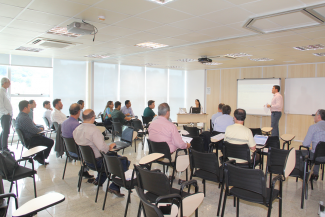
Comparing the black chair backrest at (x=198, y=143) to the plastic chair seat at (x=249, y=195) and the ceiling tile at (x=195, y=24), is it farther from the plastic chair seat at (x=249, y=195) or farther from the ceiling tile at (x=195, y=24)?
the ceiling tile at (x=195, y=24)

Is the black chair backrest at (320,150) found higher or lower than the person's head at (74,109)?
lower

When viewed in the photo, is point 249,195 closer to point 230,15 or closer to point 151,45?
point 230,15

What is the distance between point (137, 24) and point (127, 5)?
34.4 inches

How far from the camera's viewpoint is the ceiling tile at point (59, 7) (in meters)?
2.99

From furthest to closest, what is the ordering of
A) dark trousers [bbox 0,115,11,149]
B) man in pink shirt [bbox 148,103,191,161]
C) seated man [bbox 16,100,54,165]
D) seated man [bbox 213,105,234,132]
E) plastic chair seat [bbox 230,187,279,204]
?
dark trousers [bbox 0,115,11,149]
seated man [bbox 213,105,234,132]
seated man [bbox 16,100,54,165]
man in pink shirt [bbox 148,103,191,161]
plastic chair seat [bbox 230,187,279,204]

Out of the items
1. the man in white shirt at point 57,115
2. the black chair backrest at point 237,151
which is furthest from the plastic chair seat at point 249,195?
the man in white shirt at point 57,115

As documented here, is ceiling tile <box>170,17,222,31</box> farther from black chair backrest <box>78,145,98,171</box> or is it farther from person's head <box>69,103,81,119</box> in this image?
black chair backrest <box>78,145,98,171</box>

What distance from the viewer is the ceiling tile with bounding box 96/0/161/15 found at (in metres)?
2.97

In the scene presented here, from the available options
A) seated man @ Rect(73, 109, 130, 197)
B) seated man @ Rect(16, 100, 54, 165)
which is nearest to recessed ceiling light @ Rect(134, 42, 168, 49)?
seated man @ Rect(73, 109, 130, 197)

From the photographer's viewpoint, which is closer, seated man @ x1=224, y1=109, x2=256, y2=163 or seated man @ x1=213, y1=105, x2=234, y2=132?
seated man @ x1=224, y1=109, x2=256, y2=163

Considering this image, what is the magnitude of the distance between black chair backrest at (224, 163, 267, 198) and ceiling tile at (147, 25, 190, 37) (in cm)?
274

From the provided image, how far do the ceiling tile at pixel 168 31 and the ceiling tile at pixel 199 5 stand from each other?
0.90 meters

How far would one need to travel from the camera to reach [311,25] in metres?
3.73

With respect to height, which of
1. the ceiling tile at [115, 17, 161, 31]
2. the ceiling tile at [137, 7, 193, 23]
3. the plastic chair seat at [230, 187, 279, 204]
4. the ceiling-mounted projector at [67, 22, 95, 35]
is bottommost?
the plastic chair seat at [230, 187, 279, 204]
